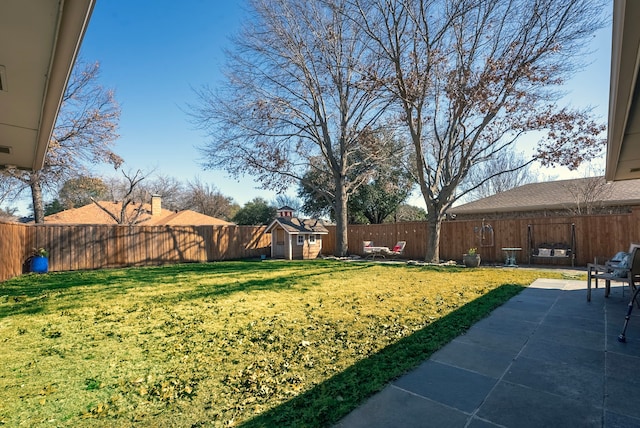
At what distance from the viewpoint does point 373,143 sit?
50.4ft

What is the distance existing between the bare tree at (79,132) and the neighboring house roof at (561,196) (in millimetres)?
19616

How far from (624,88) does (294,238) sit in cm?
1485

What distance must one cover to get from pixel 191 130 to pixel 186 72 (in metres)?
3.78

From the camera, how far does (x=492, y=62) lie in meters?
10.0

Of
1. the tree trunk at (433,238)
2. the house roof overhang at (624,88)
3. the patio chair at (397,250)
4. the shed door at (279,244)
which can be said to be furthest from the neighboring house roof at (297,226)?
the house roof overhang at (624,88)

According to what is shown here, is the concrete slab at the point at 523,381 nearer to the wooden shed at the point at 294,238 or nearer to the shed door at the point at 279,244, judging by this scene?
the wooden shed at the point at 294,238

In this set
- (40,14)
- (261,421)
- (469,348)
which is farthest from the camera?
(469,348)

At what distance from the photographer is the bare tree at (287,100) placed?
14.6 meters

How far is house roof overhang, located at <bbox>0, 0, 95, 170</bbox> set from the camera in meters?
1.87

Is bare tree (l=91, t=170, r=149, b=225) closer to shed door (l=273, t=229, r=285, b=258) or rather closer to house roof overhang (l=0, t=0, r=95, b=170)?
shed door (l=273, t=229, r=285, b=258)

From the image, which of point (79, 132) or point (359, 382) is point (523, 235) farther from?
point (79, 132)

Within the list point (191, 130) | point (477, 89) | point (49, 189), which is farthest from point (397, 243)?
point (49, 189)

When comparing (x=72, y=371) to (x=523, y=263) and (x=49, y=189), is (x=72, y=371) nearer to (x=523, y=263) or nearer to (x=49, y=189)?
(x=523, y=263)

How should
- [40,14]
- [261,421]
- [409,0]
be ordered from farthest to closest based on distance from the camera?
[409,0] → [261,421] → [40,14]
